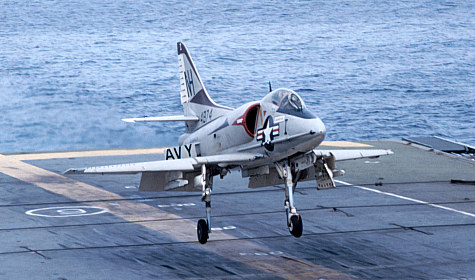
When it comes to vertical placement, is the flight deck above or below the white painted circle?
below

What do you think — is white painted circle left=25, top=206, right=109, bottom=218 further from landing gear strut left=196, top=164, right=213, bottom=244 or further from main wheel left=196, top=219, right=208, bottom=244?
main wheel left=196, top=219, right=208, bottom=244

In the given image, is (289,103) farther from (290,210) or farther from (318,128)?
(290,210)

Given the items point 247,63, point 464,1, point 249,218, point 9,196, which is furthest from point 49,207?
point 464,1

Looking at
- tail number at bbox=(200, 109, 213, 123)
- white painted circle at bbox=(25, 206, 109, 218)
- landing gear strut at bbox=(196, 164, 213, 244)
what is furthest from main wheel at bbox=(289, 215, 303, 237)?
white painted circle at bbox=(25, 206, 109, 218)

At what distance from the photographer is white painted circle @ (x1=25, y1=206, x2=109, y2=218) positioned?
28547mm

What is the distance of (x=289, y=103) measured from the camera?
23.0 meters

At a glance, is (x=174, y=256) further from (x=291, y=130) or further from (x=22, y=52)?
(x=22, y=52)

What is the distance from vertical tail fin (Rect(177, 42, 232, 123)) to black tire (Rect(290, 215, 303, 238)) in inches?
253

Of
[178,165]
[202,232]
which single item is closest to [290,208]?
[202,232]

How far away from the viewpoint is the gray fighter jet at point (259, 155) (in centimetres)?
2262

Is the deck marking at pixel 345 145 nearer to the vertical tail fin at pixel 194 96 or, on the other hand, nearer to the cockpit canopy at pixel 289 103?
the vertical tail fin at pixel 194 96

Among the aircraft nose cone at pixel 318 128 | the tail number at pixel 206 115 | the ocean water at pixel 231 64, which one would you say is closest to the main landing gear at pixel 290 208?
the aircraft nose cone at pixel 318 128

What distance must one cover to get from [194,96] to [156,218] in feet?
18.9

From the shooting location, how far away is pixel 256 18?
153750mm
